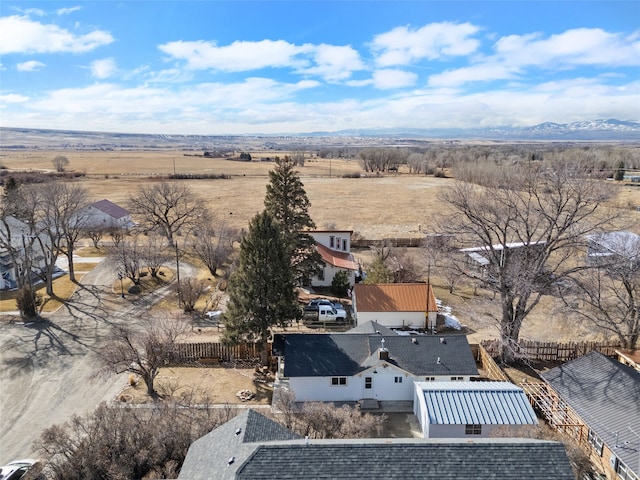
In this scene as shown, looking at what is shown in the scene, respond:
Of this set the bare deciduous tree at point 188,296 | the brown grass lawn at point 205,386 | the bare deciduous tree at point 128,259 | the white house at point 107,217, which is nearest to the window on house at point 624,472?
the brown grass lawn at point 205,386

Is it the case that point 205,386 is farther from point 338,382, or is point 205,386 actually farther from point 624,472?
point 624,472

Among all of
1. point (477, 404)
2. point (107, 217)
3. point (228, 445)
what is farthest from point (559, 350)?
point (107, 217)

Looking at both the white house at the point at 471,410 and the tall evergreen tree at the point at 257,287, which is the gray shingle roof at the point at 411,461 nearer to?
the white house at the point at 471,410

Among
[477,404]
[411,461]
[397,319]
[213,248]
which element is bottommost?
[397,319]

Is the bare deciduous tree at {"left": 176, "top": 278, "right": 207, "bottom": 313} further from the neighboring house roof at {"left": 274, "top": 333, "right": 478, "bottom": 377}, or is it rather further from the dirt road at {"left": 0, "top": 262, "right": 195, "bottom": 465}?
the neighboring house roof at {"left": 274, "top": 333, "right": 478, "bottom": 377}

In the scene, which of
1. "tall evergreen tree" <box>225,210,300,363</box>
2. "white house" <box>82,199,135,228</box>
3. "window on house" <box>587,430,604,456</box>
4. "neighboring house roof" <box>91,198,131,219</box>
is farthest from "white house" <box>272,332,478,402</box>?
"neighboring house roof" <box>91,198,131,219</box>

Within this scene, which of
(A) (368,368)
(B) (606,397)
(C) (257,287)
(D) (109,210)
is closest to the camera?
(B) (606,397)
